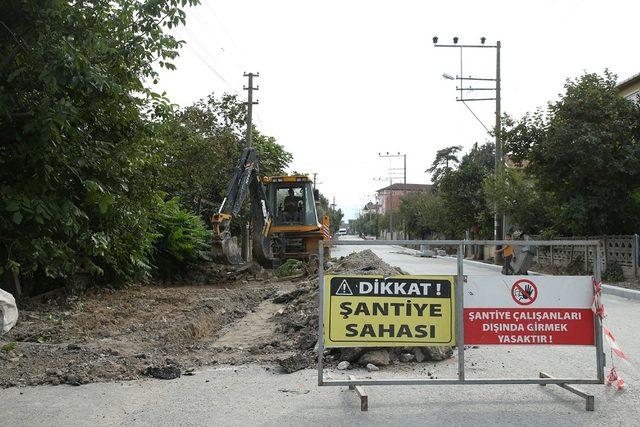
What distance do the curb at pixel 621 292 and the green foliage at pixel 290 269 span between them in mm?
8930

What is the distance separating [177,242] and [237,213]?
2.00m

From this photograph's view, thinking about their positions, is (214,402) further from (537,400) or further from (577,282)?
(577,282)

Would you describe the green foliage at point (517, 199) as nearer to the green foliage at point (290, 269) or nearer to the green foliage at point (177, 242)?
the green foliage at point (290, 269)

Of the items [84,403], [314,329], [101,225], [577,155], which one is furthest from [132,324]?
[577,155]

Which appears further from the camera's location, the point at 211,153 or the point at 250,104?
the point at 250,104

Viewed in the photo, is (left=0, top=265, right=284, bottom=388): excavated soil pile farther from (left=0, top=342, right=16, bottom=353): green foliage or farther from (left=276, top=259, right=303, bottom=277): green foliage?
(left=276, top=259, right=303, bottom=277): green foliage

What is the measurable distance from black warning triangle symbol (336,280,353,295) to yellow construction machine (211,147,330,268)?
11759 mm

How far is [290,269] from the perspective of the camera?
1864 cm

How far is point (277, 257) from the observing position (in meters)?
19.7

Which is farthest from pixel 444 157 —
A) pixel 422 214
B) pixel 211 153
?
pixel 211 153

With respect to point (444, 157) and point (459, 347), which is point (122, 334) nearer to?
point (459, 347)

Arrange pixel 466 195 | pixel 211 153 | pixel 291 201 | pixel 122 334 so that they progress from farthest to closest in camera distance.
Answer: pixel 466 195 < pixel 211 153 < pixel 291 201 < pixel 122 334

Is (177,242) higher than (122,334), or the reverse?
(177,242)

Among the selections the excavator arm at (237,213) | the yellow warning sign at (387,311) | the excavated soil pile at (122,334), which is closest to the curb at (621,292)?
the excavated soil pile at (122,334)
